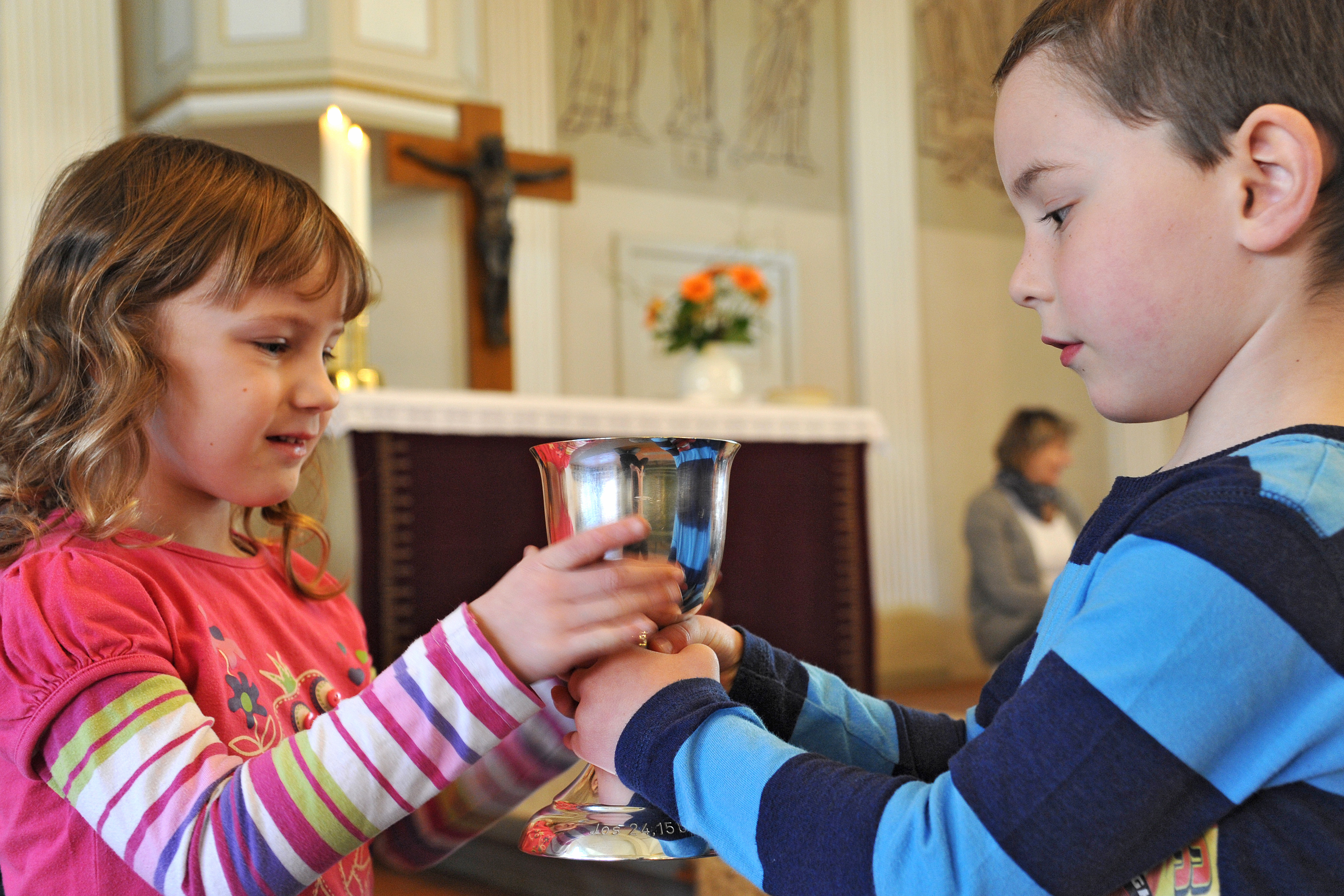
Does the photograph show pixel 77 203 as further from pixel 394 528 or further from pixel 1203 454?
pixel 394 528

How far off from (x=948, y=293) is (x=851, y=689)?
5.46 meters

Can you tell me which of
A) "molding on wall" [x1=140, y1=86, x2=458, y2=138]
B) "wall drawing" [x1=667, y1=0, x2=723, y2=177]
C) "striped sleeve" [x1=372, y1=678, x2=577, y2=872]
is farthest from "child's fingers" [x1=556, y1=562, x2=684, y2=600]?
"wall drawing" [x1=667, y1=0, x2=723, y2=177]

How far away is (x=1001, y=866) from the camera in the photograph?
2.08 ft

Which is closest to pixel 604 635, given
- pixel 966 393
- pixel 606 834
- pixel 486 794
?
pixel 606 834

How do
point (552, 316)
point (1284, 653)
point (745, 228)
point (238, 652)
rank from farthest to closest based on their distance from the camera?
point (745, 228) < point (552, 316) < point (238, 652) < point (1284, 653)

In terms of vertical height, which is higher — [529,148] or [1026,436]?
[529,148]

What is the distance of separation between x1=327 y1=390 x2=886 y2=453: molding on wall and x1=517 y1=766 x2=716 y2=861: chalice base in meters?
1.86

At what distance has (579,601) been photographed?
0.79 m

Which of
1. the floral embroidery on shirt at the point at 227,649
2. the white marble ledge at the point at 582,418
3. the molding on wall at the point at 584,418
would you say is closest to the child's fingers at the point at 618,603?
the floral embroidery on shirt at the point at 227,649

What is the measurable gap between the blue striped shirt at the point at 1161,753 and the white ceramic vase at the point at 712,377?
3303 mm

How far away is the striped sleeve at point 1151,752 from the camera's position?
2.02ft

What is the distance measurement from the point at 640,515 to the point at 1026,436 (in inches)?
157

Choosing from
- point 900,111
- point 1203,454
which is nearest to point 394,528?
point 1203,454

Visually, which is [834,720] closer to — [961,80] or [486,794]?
[486,794]
